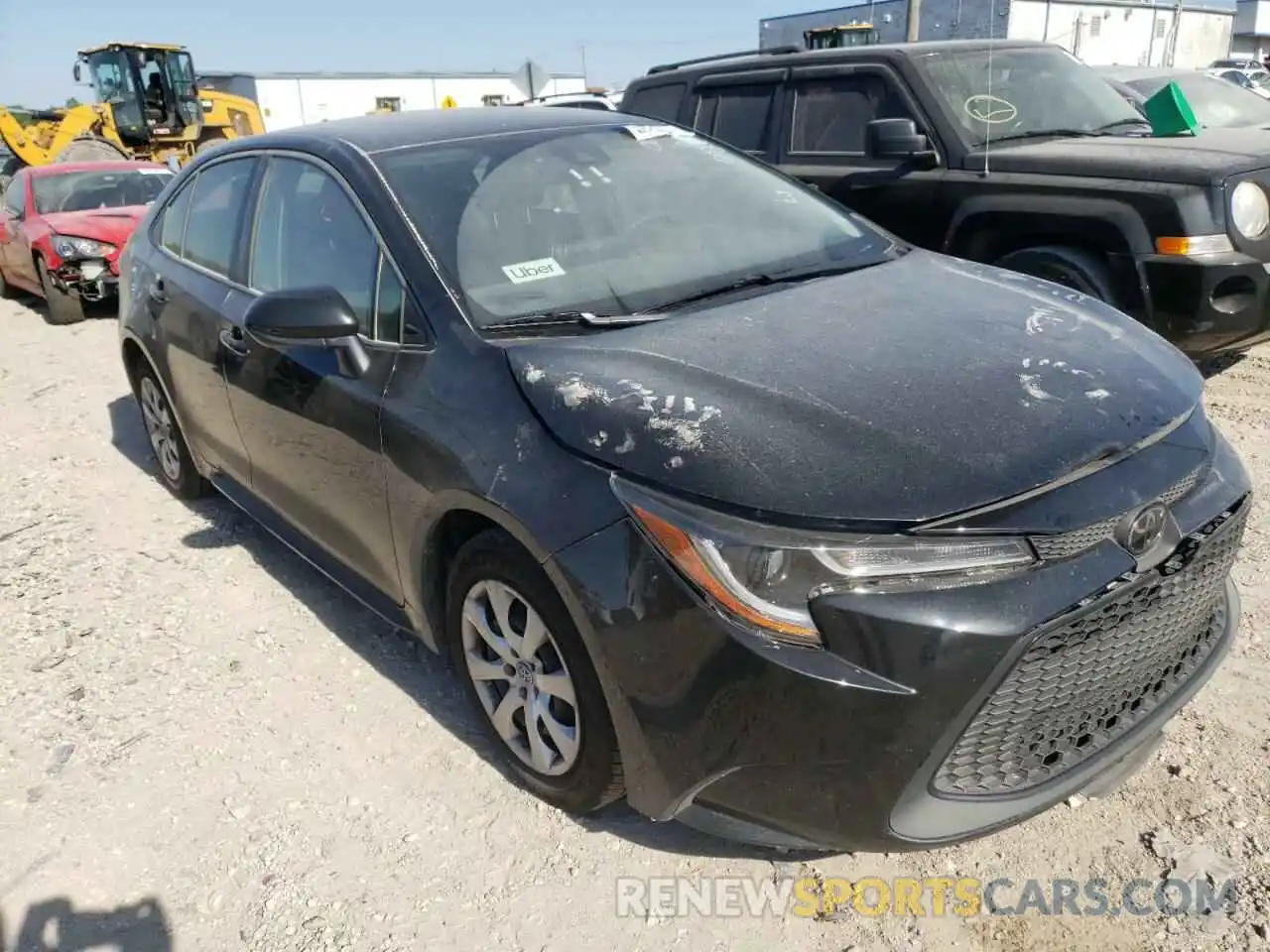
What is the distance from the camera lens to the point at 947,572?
6.08 feet

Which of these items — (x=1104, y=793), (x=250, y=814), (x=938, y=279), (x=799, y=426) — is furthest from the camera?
(x=938, y=279)

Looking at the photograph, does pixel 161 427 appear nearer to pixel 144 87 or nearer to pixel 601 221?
pixel 601 221

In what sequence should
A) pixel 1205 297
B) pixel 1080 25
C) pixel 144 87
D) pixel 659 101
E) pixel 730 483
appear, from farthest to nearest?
1. pixel 1080 25
2. pixel 144 87
3. pixel 659 101
4. pixel 1205 297
5. pixel 730 483

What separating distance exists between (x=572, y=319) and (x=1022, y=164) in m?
3.53

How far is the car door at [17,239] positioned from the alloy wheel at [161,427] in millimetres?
6890

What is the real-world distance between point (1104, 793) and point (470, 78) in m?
55.6

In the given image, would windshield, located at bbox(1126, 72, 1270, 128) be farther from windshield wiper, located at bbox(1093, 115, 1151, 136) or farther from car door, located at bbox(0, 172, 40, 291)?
car door, located at bbox(0, 172, 40, 291)

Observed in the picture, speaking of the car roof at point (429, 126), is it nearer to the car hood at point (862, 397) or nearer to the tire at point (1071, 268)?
the car hood at point (862, 397)

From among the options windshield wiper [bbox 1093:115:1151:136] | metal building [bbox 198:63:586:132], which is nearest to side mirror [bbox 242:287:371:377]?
windshield wiper [bbox 1093:115:1151:136]

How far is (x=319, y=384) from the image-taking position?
2977 millimetres

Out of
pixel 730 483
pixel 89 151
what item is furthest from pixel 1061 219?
pixel 89 151

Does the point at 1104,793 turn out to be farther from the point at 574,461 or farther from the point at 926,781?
the point at 574,461

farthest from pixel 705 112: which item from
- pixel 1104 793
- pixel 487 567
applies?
pixel 1104 793

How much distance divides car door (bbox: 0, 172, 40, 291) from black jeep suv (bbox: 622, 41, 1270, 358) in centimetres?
762
